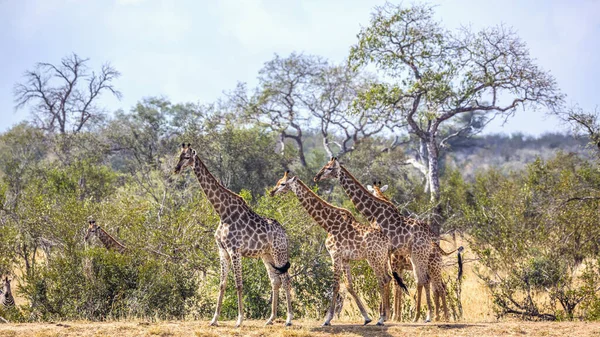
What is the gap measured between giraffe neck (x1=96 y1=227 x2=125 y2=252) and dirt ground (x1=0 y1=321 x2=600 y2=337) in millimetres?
3424

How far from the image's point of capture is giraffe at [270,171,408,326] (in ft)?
33.6

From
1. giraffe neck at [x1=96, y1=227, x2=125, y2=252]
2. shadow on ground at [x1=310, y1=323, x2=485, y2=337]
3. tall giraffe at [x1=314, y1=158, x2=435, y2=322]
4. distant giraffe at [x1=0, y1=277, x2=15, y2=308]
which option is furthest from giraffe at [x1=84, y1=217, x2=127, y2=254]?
shadow on ground at [x1=310, y1=323, x2=485, y2=337]

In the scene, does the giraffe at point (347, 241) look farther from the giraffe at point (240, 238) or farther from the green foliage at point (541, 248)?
the green foliage at point (541, 248)

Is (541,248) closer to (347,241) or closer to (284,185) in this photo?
(347,241)

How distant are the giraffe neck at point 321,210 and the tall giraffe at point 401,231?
31cm

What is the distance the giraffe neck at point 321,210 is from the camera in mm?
10430

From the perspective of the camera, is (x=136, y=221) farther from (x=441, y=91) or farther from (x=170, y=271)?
(x=441, y=91)

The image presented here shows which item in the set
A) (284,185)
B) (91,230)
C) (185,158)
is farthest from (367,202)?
(91,230)

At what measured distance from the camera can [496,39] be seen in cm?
2119

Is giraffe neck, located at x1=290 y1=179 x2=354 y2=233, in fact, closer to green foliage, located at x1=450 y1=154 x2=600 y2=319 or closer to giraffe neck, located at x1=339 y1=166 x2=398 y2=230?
giraffe neck, located at x1=339 y1=166 x2=398 y2=230

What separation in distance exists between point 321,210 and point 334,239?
51 centimetres

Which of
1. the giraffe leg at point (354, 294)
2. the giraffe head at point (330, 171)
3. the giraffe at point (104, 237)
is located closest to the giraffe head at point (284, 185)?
the giraffe head at point (330, 171)

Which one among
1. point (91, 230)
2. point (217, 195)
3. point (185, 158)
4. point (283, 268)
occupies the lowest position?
point (283, 268)

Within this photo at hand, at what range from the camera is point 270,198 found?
44.5 ft
